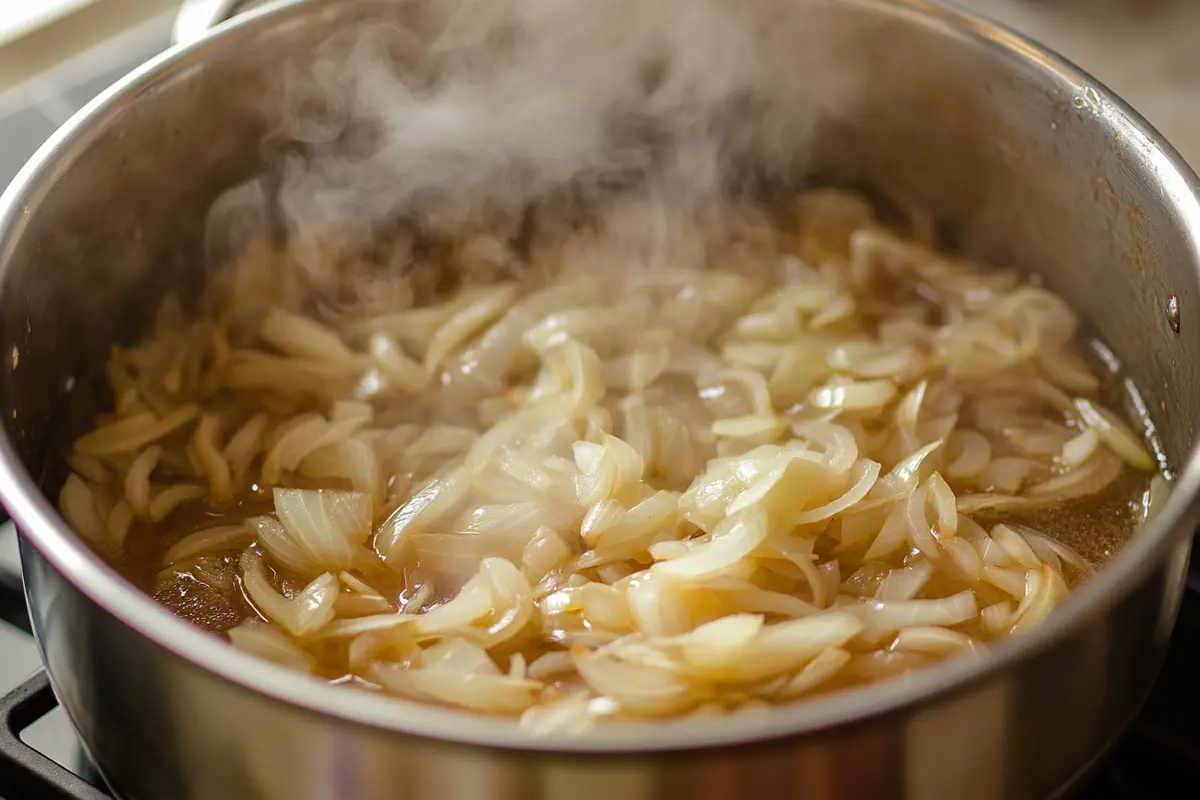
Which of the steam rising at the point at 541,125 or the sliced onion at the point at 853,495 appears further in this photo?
the steam rising at the point at 541,125

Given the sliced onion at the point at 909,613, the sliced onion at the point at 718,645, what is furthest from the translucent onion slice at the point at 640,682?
the sliced onion at the point at 909,613

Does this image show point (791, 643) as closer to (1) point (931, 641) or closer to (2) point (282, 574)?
(1) point (931, 641)

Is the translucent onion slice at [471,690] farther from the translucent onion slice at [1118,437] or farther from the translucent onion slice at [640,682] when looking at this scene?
the translucent onion slice at [1118,437]

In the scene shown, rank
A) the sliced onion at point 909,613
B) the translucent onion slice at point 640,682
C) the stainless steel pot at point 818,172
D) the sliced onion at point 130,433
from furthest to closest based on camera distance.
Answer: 1. the sliced onion at point 130,433
2. the sliced onion at point 909,613
3. the translucent onion slice at point 640,682
4. the stainless steel pot at point 818,172

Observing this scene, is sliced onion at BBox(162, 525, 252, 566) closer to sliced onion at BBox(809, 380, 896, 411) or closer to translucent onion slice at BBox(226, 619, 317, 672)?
translucent onion slice at BBox(226, 619, 317, 672)

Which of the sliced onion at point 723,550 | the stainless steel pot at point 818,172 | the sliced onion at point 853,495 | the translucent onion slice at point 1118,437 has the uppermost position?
the stainless steel pot at point 818,172

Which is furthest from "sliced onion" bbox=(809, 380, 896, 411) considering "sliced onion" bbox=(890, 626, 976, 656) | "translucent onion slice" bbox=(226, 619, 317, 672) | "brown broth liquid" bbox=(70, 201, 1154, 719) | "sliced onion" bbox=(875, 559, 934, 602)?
"translucent onion slice" bbox=(226, 619, 317, 672)

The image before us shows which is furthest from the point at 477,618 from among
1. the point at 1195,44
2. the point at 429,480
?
the point at 1195,44
